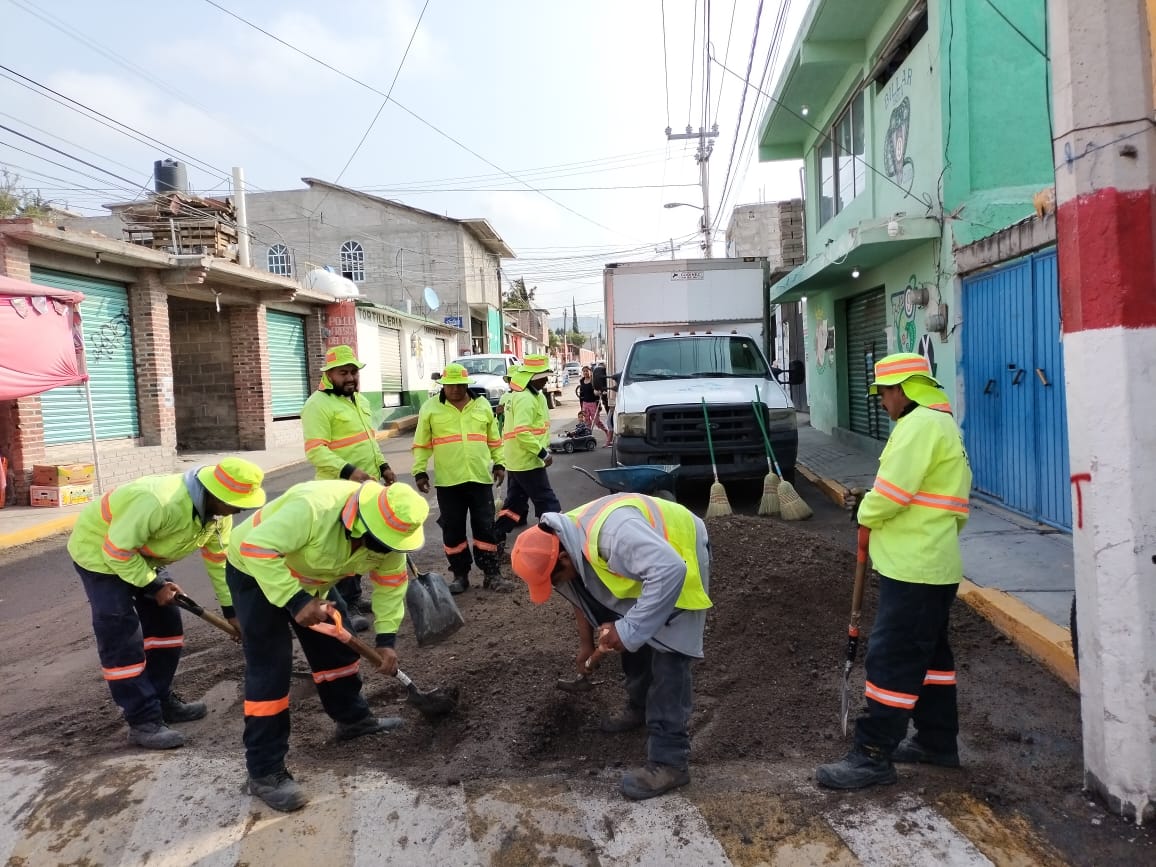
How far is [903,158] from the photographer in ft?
32.2

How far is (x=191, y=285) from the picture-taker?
1437 centimetres

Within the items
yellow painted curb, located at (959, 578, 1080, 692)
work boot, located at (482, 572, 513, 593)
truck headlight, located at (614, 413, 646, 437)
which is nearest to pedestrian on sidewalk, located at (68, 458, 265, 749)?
work boot, located at (482, 572, 513, 593)

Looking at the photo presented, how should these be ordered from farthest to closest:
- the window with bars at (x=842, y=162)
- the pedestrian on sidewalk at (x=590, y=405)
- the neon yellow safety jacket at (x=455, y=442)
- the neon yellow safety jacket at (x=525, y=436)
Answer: the pedestrian on sidewalk at (x=590, y=405) < the window with bars at (x=842, y=162) < the neon yellow safety jacket at (x=525, y=436) < the neon yellow safety jacket at (x=455, y=442)

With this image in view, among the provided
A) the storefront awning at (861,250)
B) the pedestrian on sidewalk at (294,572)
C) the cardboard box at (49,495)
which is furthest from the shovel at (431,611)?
the cardboard box at (49,495)

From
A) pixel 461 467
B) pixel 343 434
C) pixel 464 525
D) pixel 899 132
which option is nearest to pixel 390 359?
pixel 899 132

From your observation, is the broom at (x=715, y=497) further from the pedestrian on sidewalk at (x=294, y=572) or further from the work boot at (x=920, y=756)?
the pedestrian on sidewalk at (x=294, y=572)

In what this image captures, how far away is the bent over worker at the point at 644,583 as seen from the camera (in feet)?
9.18

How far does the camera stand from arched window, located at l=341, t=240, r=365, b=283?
36.1 metres

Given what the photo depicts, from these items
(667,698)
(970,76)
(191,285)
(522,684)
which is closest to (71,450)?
(191,285)

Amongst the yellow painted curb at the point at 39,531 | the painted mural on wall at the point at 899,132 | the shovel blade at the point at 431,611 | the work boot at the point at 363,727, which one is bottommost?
the work boot at the point at 363,727

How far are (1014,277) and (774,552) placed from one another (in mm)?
3389

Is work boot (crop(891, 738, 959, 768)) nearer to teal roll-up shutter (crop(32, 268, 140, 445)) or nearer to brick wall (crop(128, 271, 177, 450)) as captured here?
teal roll-up shutter (crop(32, 268, 140, 445))

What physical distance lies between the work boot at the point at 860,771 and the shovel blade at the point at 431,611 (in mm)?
1841

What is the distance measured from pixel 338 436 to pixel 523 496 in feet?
5.98
